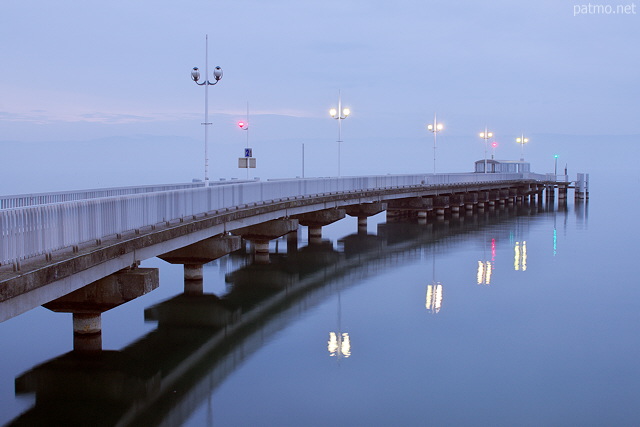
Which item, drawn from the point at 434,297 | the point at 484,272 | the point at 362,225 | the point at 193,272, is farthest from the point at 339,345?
the point at 362,225

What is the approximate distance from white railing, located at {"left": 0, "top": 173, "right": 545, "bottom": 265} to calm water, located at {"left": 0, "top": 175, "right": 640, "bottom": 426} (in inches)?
122

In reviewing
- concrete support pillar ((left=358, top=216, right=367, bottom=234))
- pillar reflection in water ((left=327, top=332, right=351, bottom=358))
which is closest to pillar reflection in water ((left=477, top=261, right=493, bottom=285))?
pillar reflection in water ((left=327, top=332, right=351, bottom=358))

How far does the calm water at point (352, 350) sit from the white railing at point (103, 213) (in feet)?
10.1

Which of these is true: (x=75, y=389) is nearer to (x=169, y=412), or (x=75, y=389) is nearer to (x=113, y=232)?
(x=169, y=412)

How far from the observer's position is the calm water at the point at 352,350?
15297 mm

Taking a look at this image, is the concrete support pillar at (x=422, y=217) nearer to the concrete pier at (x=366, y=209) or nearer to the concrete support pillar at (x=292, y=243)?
the concrete pier at (x=366, y=209)

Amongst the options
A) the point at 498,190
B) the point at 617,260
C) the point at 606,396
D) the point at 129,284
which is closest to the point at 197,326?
the point at 129,284

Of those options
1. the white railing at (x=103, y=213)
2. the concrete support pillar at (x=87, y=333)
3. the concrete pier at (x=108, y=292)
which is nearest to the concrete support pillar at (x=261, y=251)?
the white railing at (x=103, y=213)

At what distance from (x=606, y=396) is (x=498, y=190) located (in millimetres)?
61533

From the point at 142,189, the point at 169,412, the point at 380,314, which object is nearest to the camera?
the point at 169,412

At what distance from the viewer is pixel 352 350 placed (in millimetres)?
19500

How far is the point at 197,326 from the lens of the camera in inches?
862

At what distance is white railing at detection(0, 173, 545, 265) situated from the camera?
1280cm

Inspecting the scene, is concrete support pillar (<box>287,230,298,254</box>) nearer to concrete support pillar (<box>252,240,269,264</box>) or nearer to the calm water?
the calm water
